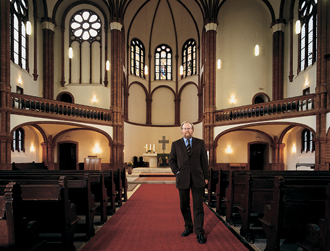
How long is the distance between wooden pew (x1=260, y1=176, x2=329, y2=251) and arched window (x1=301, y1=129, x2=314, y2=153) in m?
12.0

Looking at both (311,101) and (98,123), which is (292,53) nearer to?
(311,101)

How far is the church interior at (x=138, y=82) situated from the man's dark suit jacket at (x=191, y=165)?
10.4m

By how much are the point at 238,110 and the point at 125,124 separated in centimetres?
882

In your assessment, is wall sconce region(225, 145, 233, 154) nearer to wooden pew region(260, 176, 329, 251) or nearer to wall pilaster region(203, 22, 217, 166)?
wall pilaster region(203, 22, 217, 166)

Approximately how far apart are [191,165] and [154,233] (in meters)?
1.45

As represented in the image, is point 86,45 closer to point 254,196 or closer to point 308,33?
point 308,33

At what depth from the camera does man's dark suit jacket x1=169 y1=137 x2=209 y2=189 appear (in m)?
3.43

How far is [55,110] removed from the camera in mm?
13742

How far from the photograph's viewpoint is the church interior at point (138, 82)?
13.8 metres

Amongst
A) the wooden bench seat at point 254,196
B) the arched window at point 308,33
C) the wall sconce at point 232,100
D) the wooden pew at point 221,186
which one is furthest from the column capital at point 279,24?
the wooden bench seat at point 254,196

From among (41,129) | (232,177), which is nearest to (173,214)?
(232,177)

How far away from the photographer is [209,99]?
16.5 metres

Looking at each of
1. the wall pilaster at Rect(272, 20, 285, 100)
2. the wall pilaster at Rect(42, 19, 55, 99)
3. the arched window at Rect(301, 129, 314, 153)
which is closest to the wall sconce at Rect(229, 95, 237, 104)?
the wall pilaster at Rect(272, 20, 285, 100)

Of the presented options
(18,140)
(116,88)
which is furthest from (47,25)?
(18,140)
